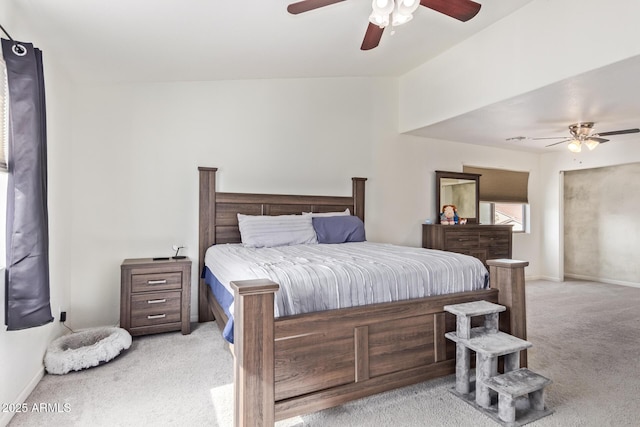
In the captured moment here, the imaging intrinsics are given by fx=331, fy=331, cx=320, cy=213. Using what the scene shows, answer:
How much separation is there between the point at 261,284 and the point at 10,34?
2086 millimetres

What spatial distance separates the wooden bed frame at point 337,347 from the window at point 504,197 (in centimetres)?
372

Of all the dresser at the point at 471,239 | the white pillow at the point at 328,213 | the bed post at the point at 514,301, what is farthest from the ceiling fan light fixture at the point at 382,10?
the dresser at the point at 471,239

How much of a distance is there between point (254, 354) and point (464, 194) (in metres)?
4.72

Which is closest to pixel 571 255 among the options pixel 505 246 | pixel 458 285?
pixel 505 246

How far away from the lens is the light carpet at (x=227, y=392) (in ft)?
6.00

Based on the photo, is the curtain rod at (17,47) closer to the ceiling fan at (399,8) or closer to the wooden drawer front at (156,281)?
the ceiling fan at (399,8)

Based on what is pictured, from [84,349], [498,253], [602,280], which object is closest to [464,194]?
[498,253]

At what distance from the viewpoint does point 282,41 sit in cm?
301

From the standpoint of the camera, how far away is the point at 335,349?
1.81 m

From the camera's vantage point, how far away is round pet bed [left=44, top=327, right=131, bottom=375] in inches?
90.9

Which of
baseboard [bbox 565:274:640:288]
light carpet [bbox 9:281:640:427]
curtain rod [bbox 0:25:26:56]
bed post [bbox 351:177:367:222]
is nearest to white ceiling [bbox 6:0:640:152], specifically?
curtain rod [bbox 0:25:26:56]

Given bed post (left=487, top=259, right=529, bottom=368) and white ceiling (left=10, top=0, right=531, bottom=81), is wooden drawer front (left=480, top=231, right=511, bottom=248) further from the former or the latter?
bed post (left=487, top=259, right=529, bottom=368)

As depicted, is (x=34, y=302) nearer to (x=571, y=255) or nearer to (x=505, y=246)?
(x=505, y=246)

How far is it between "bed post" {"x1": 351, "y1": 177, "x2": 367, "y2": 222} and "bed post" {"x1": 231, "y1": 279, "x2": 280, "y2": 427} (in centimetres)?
292
